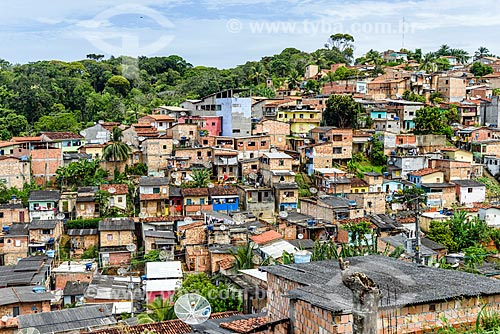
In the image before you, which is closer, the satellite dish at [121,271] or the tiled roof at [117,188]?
the satellite dish at [121,271]

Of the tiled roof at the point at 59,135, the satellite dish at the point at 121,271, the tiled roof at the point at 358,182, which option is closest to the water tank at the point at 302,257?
the satellite dish at the point at 121,271

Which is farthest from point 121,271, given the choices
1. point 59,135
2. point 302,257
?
point 59,135

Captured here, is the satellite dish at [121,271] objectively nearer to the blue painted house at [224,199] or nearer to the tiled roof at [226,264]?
the tiled roof at [226,264]

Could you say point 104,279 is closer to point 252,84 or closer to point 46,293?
point 46,293

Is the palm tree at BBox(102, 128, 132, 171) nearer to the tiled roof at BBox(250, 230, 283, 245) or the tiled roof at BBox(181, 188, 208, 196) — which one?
the tiled roof at BBox(181, 188, 208, 196)

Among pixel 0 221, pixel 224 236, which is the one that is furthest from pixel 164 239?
pixel 0 221

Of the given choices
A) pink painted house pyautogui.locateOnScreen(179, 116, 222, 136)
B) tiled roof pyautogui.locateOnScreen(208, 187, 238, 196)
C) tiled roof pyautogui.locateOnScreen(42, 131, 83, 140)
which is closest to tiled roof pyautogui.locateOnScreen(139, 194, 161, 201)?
tiled roof pyautogui.locateOnScreen(208, 187, 238, 196)
